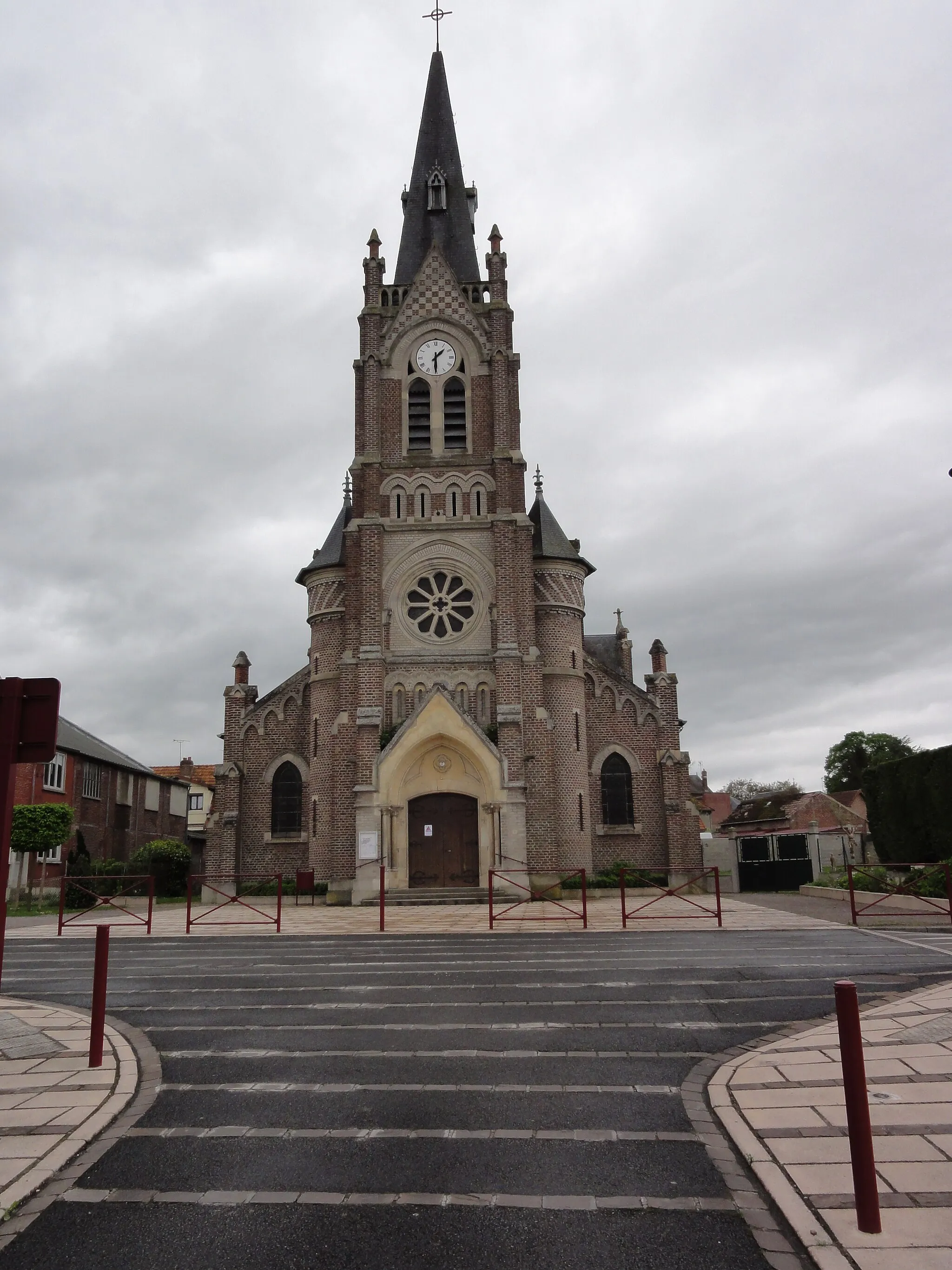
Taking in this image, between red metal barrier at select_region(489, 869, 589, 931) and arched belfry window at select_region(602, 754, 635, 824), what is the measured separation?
3.00 meters

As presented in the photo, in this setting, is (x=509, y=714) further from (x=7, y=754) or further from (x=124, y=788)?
(x=7, y=754)

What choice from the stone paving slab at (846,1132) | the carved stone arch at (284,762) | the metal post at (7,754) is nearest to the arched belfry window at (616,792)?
the carved stone arch at (284,762)

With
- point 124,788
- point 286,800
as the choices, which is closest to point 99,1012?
point 286,800

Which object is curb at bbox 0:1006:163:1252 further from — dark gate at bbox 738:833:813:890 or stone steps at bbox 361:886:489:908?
dark gate at bbox 738:833:813:890

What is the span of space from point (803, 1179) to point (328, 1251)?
243 centimetres

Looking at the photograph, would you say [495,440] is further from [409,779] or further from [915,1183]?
[915,1183]

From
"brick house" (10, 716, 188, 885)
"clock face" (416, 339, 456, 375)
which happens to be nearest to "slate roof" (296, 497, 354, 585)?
"clock face" (416, 339, 456, 375)

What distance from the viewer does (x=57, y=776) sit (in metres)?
35.9

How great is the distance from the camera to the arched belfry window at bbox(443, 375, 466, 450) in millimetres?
32062

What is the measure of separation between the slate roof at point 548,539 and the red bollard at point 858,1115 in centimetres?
2751

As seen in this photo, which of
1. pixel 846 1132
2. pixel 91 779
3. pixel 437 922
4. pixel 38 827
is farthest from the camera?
pixel 91 779

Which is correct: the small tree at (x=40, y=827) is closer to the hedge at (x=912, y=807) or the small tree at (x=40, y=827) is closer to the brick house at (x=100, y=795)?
the brick house at (x=100, y=795)

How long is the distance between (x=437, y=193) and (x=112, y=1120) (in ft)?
121

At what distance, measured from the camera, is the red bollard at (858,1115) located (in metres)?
4.18
